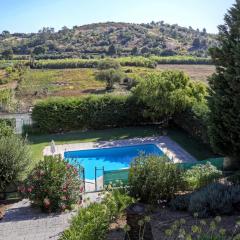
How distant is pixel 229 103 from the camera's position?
1180cm

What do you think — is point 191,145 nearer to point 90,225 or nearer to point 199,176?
point 199,176

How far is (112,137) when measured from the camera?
23281mm

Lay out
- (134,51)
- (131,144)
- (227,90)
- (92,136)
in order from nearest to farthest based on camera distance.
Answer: (227,90)
(131,144)
(92,136)
(134,51)

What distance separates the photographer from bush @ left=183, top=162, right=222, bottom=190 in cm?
1137

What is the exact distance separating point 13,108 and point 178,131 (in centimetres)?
1471

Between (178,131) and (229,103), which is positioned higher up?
(229,103)

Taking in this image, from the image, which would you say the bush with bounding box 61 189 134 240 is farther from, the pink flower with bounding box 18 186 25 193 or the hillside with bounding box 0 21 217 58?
the hillside with bounding box 0 21 217 58

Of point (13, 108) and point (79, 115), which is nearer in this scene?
point (79, 115)

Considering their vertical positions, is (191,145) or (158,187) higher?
(158,187)

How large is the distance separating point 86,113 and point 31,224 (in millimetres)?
14410

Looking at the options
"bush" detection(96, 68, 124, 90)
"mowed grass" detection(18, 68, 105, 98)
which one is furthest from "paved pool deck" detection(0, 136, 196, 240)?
"bush" detection(96, 68, 124, 90)

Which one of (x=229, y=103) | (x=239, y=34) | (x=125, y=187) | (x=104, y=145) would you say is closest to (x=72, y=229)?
(x=125, y=187)

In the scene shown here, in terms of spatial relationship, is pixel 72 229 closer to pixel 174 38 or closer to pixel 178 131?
pixel 178 131

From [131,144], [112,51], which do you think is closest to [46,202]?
[131,144]
